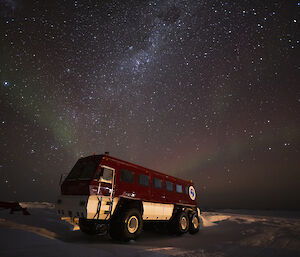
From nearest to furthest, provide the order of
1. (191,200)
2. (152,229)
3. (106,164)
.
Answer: (106,164), (152,229), (191,200)

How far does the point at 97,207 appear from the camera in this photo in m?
7.23

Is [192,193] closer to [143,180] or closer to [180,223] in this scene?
[180,223]

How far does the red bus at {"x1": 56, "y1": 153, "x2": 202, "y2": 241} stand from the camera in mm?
7320

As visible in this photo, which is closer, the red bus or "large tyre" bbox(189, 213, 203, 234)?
the red bus

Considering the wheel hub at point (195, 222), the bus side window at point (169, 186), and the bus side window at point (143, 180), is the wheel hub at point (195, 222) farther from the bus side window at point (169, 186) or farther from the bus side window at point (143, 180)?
the bus side window at point (143, 180)

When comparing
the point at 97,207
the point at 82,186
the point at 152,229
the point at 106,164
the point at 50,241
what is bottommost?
the point at 152,229

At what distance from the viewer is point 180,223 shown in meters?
11.2

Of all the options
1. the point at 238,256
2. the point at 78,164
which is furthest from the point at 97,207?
the point at 238,256

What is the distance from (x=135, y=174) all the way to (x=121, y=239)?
2.74 meters

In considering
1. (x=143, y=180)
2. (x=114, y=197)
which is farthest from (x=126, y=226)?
(x=143, y=180)

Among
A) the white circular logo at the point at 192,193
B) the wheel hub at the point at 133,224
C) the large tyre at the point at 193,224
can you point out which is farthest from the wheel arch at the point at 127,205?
the white circular logo at the point at 192,193

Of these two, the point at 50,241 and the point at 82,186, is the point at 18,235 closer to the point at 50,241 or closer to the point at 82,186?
the point at 50,241

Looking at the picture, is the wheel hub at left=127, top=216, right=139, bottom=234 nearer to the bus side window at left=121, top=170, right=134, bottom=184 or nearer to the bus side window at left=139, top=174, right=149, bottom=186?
the bus side window at left=121, top=170, right=134, bottom=184

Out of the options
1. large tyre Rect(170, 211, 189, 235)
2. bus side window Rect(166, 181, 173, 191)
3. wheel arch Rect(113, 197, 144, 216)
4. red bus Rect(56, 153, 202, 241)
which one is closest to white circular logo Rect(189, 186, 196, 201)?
large tyre Rect(170, 211, 189, 235)
